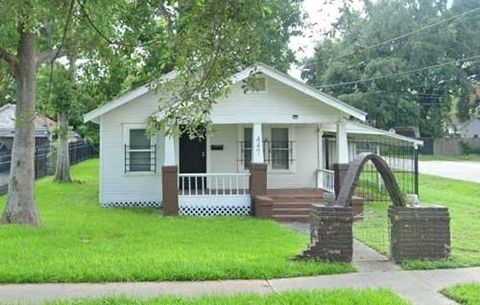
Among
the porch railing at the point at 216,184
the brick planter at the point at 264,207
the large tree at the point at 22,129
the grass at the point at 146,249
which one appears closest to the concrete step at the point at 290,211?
the brick planter at the point at 264,207

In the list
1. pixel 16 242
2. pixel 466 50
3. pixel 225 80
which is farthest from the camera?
pixel 466 50

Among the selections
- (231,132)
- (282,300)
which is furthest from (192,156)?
(282,300)

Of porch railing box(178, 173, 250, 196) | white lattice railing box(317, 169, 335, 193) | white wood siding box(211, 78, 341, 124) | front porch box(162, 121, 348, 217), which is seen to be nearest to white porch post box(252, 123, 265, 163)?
porch railing box(178, 173, 250, 196)

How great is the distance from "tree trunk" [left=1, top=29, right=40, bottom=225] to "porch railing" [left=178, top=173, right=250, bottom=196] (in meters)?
4.64

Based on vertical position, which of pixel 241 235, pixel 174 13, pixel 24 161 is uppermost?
pixel 174 13

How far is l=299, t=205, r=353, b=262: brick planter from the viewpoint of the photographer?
867cm

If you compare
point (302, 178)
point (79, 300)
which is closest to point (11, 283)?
point (79, 300)

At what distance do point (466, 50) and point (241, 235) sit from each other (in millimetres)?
52100

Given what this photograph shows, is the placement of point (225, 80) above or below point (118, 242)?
above

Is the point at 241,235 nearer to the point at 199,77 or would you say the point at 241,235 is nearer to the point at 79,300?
the point at 79,300

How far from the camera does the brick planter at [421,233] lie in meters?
8.90

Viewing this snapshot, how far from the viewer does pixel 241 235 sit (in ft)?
40.8

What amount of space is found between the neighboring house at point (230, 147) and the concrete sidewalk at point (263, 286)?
9.37 m

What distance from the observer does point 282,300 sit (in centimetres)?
657
